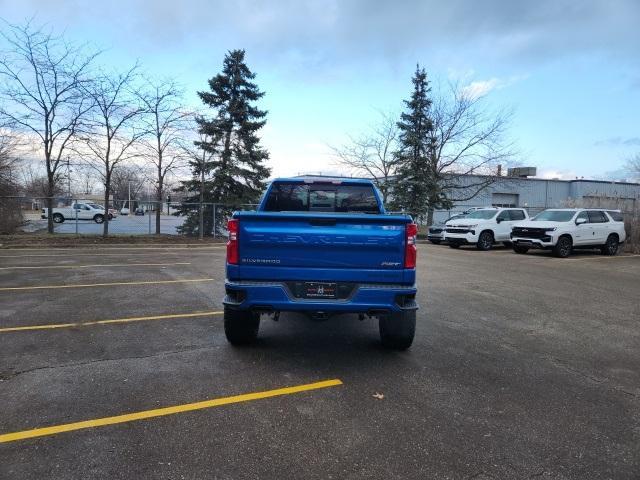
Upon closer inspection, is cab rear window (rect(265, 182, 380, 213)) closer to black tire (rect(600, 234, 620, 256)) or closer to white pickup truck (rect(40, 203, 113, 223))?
black tire (rect(600, 234, 620, 256))

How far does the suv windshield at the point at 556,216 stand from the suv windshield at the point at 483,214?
2519mm

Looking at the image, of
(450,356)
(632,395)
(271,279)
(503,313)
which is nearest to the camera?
(632,395)

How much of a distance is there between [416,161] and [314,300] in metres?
25.5

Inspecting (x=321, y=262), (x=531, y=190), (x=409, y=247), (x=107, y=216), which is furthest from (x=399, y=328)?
(x=531, y=190)

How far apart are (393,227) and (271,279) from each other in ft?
4.27

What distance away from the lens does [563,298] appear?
344 inches

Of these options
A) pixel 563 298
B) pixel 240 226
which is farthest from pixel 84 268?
pixel 563 298

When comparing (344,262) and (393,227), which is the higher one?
(393,227)

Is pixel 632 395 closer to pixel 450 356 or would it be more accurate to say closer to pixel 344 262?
pixel 450 356

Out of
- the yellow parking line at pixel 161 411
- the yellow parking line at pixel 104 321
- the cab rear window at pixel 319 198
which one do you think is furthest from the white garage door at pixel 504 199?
the yellow parking line at pixel 161 411

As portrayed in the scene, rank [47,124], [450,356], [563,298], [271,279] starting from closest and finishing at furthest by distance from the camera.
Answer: [271,279] → [450,356] → [563,298] → [47,124]

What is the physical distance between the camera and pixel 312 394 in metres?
3.99

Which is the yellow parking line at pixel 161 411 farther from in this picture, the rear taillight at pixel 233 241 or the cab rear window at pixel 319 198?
the cab rear window at pixel 319 198

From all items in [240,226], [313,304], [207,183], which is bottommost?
[313,304]
